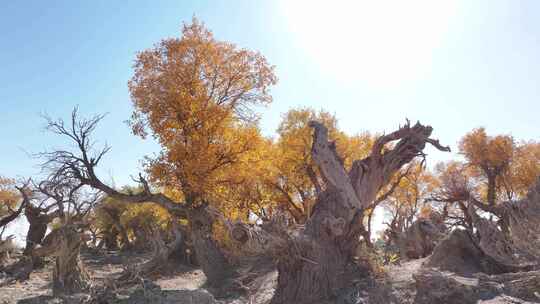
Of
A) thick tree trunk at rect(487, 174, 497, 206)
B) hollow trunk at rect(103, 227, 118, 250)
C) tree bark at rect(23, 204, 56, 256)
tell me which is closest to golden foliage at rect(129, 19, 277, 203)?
tree bark at rect(23, 204, 56, 256)

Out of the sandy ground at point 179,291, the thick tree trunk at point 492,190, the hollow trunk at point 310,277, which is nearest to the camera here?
the hollow trunk at point 310,277

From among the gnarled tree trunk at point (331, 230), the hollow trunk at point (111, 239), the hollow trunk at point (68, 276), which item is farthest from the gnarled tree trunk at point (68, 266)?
the hollow trunk at point (111, 239)

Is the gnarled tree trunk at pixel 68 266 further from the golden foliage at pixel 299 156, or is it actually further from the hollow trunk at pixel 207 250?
the golden foliage at pixel 299 156

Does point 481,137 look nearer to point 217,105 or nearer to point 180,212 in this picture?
point 217,105

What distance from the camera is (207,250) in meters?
15.2

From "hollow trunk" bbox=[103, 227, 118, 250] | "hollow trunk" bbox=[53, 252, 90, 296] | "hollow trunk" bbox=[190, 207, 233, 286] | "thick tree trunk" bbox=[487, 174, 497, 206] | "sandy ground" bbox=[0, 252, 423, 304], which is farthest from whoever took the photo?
"hollow trunk" bbox=[103, 227, 118, 250]

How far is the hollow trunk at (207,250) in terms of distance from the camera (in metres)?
14.9

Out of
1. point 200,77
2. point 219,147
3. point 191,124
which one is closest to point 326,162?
point 219,147

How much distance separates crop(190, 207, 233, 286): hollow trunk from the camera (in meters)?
14.9

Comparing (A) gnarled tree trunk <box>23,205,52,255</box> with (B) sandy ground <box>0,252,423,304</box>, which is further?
(A) gnarled tree trunk <box>23,205,52,255</box>

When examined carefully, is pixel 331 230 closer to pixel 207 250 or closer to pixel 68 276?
pixel 207 250

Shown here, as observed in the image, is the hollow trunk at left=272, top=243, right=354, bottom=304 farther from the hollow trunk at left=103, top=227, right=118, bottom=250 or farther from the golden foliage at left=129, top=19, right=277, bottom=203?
the hollow trunk at left=103, top=227, right=118, bottom=250

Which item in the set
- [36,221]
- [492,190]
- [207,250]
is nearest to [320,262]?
[207,250]

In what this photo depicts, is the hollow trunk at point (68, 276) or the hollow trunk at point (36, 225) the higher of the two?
the hollow trunk at point (36, 225)
